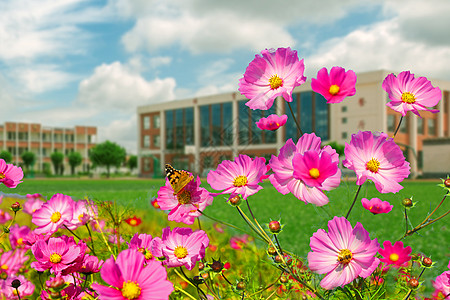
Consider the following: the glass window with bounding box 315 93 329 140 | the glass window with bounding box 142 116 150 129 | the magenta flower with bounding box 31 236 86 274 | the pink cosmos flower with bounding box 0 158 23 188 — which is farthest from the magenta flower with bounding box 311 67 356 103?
the glass window with bounding box 142 116 150 129

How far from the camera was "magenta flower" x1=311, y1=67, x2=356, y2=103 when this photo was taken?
39.9 inches

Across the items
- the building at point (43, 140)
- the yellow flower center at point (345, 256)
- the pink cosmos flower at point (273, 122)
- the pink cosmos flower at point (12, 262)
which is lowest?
the pink cosmos flower at point (12, 262)

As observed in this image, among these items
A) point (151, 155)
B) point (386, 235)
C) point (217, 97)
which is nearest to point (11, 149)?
point (151, 155)

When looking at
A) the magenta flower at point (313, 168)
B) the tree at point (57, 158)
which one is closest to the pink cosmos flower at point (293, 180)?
the magenta flower at point (313, 168)

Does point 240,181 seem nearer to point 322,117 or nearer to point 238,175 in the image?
point 238,175

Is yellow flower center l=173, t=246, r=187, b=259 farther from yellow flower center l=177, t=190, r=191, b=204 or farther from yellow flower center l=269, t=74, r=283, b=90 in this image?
yellow flower center l=269, t=74, r=283, b=90

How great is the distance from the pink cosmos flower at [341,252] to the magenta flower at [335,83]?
11.7 inches

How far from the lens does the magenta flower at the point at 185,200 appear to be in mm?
1068

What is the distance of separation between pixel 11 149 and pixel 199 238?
90.0 meters

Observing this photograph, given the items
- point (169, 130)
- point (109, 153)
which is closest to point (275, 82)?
point (169, 130)

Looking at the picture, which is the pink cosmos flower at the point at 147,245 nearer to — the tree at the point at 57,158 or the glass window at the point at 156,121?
the glass window at the point at 156,121

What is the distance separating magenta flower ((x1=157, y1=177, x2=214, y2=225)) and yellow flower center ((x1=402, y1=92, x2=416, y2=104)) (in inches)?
22.0

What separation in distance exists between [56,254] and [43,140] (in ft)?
300

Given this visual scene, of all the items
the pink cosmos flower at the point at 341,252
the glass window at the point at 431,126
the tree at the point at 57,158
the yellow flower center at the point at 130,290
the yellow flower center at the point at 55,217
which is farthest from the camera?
the tree at the point at 57,158
